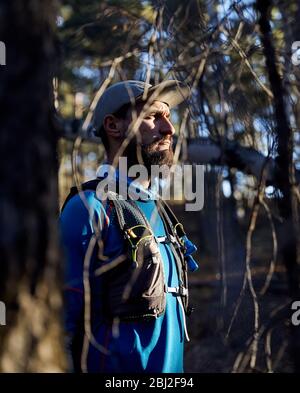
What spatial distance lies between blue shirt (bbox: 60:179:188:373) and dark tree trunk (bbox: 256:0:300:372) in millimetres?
526

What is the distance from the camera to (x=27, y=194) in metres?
1.63

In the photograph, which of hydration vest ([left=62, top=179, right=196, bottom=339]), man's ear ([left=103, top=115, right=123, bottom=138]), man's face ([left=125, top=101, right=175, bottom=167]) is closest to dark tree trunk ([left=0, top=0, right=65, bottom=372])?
hydration vest ([left=62, top=179, right=196, bottom=339])

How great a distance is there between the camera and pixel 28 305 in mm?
1652

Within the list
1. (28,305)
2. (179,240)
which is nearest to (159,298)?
(179,240)

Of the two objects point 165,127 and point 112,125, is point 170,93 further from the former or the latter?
point 112,125

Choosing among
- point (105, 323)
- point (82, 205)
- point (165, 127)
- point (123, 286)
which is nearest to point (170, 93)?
point (165, 127)

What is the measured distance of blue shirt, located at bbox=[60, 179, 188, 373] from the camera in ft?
9.51

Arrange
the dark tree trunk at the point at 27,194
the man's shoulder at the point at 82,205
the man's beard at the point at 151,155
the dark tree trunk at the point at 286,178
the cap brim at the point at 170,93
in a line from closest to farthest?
the dark tree trunk at the point at 27,194, the dark tree trunk at the point at 286,178, the man's shoulder at the point at 82,205, the cap brim at the point at 170,93, the man's beard at the point at 151,155

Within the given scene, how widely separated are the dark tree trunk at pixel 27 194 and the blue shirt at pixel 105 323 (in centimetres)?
118

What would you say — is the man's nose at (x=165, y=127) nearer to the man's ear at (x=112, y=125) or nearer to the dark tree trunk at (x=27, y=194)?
the man's ear at (x=112, y=125)

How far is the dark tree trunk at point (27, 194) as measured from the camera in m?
1.61

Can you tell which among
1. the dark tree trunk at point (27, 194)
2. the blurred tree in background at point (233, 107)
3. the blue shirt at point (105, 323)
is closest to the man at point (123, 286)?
the blue shirt at point (105, 323)

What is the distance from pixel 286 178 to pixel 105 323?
930 mm

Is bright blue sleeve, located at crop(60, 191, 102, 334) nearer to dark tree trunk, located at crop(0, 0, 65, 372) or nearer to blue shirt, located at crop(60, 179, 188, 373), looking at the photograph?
blue shirt, located at crop(60, 179, 188, 373)
